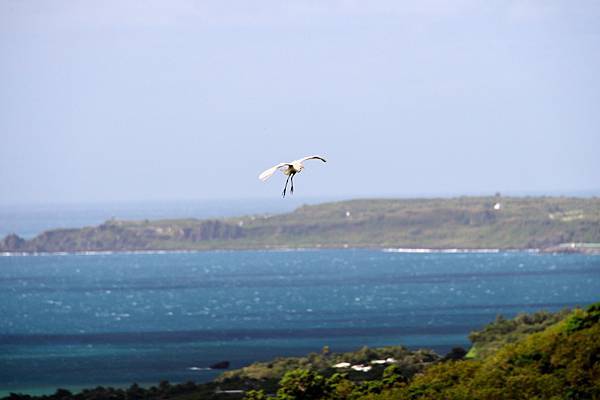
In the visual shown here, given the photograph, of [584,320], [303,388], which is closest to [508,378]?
[303,388]

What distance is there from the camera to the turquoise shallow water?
300ft

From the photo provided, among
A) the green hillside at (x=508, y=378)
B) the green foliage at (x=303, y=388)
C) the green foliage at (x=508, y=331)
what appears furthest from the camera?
the green foliage at (x=508, y=331)

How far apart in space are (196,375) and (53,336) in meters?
39.5

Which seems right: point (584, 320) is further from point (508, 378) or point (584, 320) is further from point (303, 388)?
point (303, 388)

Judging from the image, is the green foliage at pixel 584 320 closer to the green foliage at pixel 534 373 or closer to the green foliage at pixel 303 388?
the green foliage at pixel 534 373

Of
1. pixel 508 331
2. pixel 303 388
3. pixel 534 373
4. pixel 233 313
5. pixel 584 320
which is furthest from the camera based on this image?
pixel 233 313

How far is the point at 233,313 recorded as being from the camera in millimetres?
132375

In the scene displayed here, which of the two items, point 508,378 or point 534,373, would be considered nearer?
point 508,378

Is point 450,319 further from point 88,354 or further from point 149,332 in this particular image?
point 88,354

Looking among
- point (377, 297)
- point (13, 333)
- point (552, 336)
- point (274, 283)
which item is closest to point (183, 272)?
point (274, 283)

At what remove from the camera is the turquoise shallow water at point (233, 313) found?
300 ft

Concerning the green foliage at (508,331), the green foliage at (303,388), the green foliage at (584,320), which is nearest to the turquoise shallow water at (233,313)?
the green foliage at (508,331)

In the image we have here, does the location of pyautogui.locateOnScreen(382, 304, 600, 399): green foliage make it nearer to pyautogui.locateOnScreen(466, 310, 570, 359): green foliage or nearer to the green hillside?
the green hillside

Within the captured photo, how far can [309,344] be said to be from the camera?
98625mm
